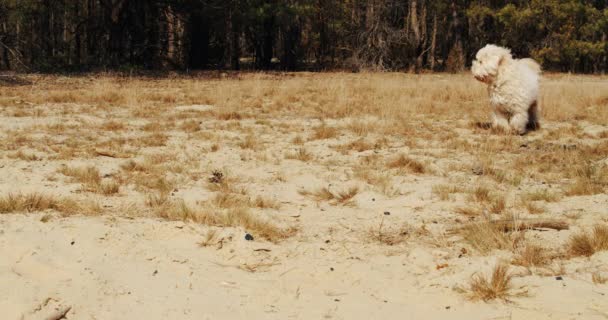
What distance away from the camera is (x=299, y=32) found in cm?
3556

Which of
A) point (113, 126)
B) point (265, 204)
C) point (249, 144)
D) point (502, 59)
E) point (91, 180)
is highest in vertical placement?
point (502, 59)

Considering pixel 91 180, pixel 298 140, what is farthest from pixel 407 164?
pixel 91 180

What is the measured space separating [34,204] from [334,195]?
2.90m

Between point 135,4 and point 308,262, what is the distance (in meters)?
23.4

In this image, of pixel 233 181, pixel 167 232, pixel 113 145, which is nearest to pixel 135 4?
pixel 113 145

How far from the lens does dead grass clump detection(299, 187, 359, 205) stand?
671cm

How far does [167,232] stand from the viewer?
5562 millimetres

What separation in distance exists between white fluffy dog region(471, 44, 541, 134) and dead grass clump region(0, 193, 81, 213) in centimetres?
647

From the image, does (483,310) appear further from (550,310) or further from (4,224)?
(4,224)

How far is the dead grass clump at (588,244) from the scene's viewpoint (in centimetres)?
500

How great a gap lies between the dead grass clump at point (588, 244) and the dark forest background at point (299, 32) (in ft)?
71.2

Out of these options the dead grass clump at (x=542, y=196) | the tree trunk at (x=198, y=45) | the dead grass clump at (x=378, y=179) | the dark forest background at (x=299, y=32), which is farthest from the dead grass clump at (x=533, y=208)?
the tree trunk at (x=198, y=45)

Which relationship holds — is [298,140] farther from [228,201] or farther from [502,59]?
[228,201]

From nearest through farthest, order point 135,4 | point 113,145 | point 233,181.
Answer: point 233,181 < point 113,145 < point 135,4
